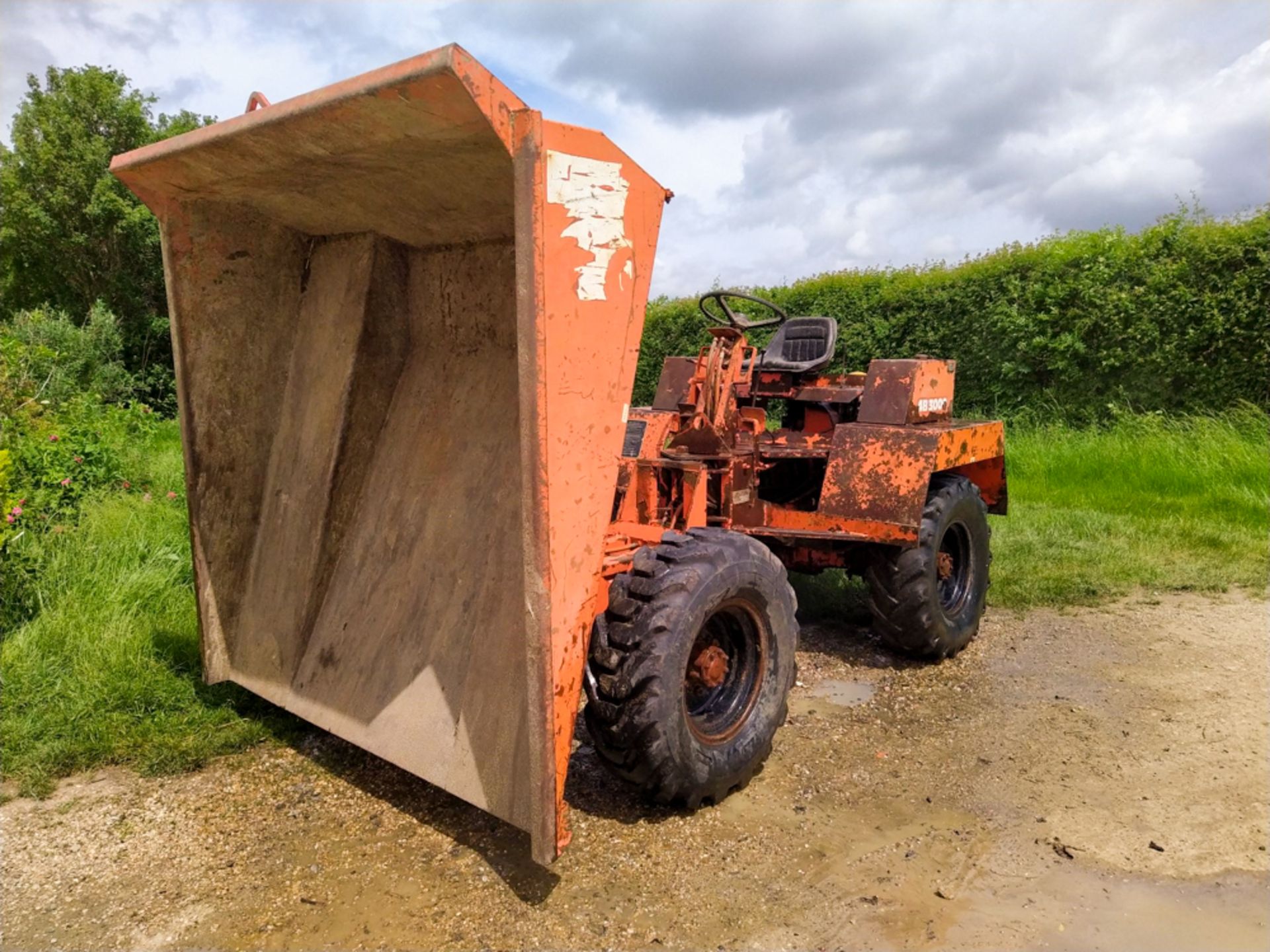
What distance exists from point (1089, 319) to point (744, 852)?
8.08 m

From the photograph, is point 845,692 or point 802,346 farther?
point 802,346

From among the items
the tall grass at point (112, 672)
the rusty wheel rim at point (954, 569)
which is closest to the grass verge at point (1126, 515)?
the rusty wheel rim at point (954, 569)

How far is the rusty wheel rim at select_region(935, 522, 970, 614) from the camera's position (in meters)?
4.76

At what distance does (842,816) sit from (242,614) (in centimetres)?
242

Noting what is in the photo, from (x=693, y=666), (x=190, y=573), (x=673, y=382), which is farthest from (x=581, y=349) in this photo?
(x=190, y=573)

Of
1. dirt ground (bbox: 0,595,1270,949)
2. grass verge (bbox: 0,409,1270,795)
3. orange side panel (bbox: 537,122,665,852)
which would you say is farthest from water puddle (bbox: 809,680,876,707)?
orange side panel (bbox: 537,122,665,852)

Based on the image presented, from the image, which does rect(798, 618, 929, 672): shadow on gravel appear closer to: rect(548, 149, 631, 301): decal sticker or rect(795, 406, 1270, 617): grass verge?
rect(795, 406, 1270, 617): grass verge

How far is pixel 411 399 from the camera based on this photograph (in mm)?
3527

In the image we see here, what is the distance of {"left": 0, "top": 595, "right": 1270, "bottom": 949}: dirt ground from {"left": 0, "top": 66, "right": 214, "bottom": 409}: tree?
41.1 feet

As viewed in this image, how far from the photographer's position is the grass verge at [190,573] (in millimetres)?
3428

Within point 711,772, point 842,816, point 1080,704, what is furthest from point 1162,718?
point 711,772

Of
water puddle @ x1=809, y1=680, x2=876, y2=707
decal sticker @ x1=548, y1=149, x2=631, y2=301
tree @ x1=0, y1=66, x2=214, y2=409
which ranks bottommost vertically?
water puddle @ x1=809, y1=680, x2=876, y2=707

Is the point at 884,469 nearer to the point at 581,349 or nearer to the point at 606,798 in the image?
the point at 606,798

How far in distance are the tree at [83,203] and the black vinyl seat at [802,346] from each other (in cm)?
1151
